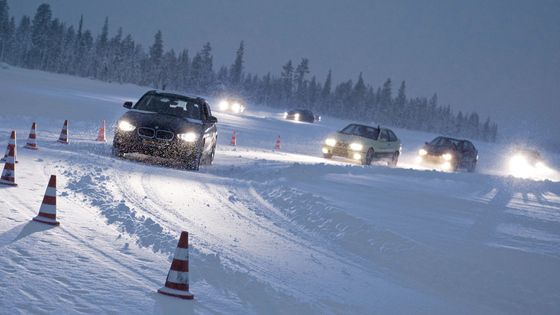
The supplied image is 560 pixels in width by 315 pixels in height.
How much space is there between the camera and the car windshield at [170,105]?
1666 centimetres

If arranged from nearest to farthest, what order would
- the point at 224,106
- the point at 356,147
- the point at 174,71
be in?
the point at 356,147 < the point at 224,106 < the point at 174,71

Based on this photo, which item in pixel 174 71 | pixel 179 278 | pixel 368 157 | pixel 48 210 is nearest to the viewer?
pixel 179 278

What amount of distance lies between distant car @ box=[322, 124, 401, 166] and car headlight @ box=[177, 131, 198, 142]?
478 inches

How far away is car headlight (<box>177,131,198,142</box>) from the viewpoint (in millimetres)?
15406

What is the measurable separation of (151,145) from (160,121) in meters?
0.60

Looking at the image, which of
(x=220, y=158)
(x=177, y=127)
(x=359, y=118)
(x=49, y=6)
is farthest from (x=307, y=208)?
(x=359, y=118)

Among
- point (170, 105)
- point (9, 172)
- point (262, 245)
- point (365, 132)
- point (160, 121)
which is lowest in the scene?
point (262, 245)

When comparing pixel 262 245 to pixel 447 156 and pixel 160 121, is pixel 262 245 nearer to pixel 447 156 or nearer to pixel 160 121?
pixel 160 121

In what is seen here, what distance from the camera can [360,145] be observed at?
2691cm

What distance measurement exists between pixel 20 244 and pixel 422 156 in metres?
28.3

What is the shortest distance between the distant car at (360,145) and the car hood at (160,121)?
39.0ft

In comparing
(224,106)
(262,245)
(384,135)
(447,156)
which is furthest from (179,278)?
(224,106)

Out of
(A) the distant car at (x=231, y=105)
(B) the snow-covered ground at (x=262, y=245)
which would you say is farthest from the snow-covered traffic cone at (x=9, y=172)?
(A) the distant car at (x=231, y=105)

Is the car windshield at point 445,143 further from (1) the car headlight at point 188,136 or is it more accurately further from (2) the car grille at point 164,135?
(2) the car grille at point 164,135
